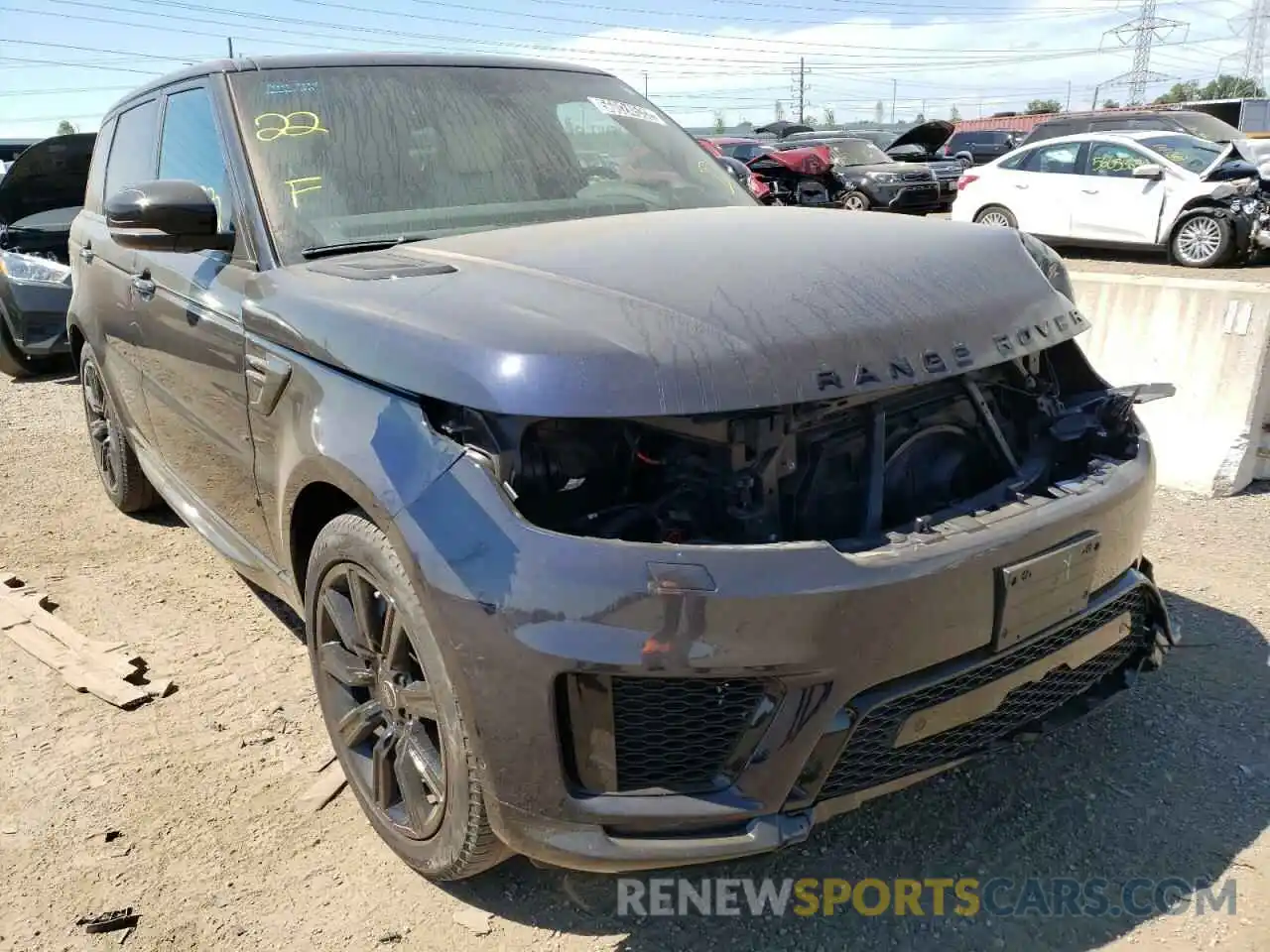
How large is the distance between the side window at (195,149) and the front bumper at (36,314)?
16.0 feet

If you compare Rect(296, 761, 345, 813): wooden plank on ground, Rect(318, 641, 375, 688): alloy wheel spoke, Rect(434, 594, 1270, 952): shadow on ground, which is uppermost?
Rect(318, 641, 375, 688): alloy wheel spoke

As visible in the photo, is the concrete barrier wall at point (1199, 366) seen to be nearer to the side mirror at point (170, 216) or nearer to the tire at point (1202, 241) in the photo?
the side mirror at point (170, 216)

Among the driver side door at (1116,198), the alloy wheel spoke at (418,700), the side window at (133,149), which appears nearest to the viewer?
the alloy wheel spoke at (418,700)

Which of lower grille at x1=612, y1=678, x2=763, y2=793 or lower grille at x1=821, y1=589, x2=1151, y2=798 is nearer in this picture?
lower grille at x1=612, y1=678, x2=763, y2=793

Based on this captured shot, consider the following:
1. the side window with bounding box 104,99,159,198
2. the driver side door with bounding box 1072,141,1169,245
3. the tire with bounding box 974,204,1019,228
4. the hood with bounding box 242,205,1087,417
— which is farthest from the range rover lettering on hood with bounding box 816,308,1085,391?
the tire with bounding box 974,204,1019,228

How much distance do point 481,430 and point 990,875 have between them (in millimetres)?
1576

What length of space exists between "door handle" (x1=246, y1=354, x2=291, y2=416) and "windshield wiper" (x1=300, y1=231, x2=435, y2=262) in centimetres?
31

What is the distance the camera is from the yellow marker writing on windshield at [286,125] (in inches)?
114

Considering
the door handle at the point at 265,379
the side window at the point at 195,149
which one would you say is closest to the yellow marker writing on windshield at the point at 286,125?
the side window at the point at 195,149

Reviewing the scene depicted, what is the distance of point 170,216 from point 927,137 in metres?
23.9

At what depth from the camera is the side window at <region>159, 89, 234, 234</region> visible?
2961 mm

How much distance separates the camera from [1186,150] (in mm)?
11688

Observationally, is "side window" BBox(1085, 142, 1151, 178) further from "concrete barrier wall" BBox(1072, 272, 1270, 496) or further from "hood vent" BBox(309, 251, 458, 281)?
"hood vent" BBox(309, 251, 458, 281)

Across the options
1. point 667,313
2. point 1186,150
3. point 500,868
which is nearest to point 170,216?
point 667,313
